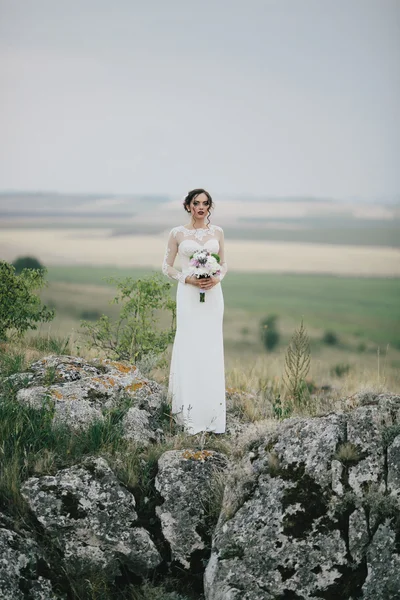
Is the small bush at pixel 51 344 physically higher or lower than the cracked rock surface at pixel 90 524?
higher

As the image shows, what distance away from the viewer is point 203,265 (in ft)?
30.3

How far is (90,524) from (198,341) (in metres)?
3.51

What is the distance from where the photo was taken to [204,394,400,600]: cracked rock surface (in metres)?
5.57

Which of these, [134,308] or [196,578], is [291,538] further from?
[134,308]

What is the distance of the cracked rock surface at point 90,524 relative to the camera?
6.68 m

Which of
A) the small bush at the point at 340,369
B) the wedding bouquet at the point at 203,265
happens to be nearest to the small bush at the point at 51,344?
the wedding bouquet at the point at 203,265

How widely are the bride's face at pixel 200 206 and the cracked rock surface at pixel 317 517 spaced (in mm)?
4056

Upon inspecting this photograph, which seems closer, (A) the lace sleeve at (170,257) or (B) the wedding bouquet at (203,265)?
(B) the wedding bouquet at (203,265)

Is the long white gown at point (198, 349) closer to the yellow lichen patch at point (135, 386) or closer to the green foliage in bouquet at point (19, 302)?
the yellow lichen patch at point (135, 386)

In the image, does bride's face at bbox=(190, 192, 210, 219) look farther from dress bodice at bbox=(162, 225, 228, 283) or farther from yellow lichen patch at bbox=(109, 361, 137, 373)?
yellow lichen patch at bbox=(109, 361, 137, 373)

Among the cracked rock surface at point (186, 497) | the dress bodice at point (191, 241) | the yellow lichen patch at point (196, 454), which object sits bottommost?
the cracked rock surface at point (186, 497)

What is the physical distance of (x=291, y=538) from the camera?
19.1 ft

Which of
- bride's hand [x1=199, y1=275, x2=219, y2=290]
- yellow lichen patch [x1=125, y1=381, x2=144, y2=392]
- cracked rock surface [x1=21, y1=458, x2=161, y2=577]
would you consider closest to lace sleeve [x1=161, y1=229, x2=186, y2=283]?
bride's hand [x1=199, y1=275, x2=219, y2=290]

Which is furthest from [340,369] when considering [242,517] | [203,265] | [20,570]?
[20,570]
